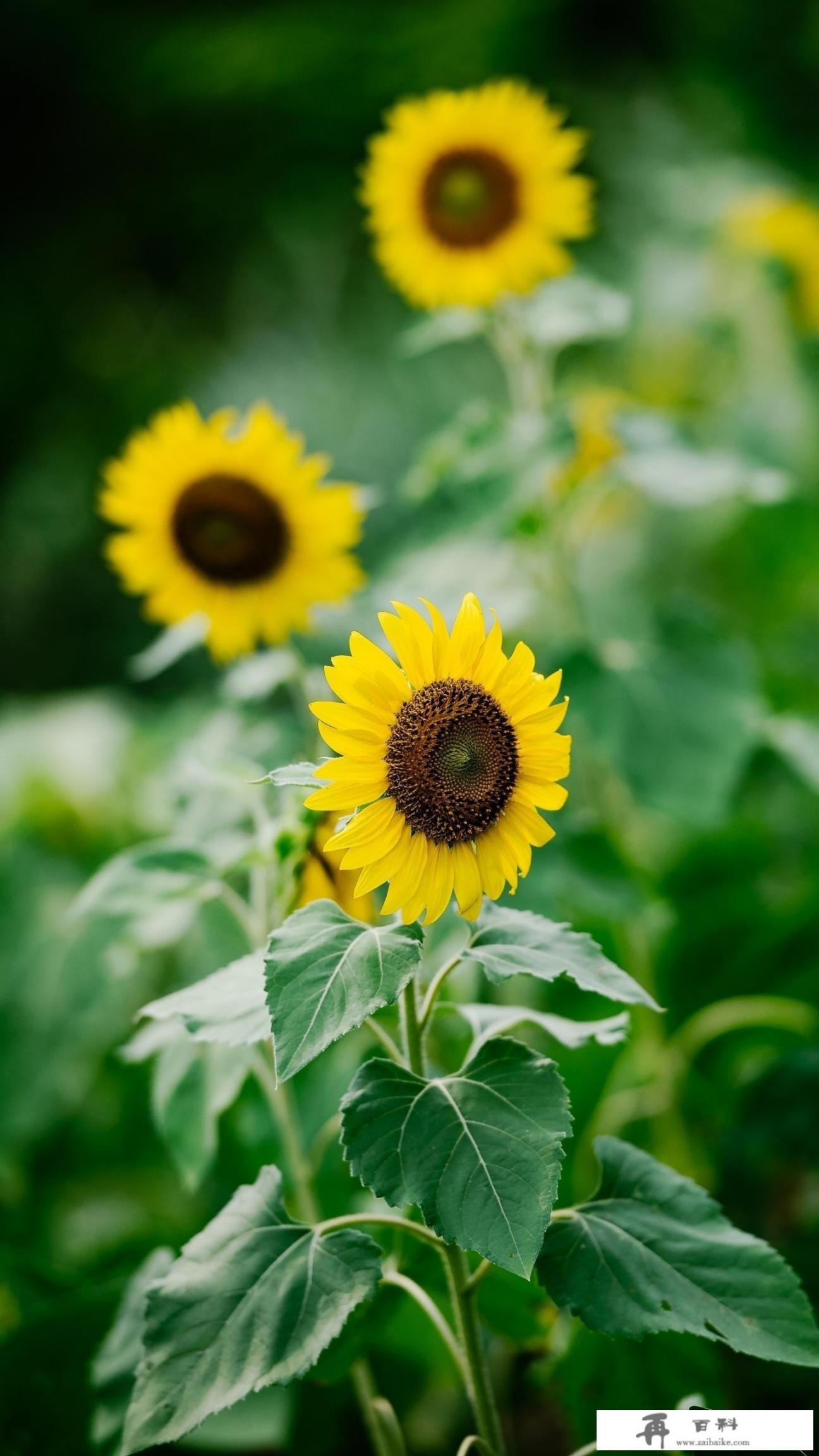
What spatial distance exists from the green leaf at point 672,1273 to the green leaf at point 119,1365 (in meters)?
0.28

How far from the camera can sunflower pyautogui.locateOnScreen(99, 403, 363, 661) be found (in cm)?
95

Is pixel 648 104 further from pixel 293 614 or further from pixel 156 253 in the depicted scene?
pixel 293 614

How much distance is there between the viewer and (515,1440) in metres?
1.06

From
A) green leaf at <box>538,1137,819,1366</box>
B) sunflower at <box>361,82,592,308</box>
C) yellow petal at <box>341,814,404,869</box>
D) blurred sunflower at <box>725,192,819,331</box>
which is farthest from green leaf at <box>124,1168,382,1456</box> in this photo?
blurred sunflower at <box>725,192,819,331</box>

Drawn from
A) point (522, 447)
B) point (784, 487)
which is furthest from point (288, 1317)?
point (784, 487)

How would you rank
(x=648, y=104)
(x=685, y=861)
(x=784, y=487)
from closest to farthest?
(x=784, y=487) < (x=685, y=861) < (x=648, y=104)

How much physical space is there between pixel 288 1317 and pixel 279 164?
10.9 feet

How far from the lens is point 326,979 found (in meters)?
0.53

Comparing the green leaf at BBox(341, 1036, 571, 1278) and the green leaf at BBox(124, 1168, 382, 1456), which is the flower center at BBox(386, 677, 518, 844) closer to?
the green leaf at BBox(341, 1036, 571, 1278)

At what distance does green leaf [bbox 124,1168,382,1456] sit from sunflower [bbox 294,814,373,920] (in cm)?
20

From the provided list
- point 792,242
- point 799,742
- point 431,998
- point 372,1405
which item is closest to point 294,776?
point 431,998

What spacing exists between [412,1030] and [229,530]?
54 centimetres

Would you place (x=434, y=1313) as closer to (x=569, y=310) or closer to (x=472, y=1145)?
(x=472, y=1145)

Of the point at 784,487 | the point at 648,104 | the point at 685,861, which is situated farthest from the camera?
the point at 648,104
